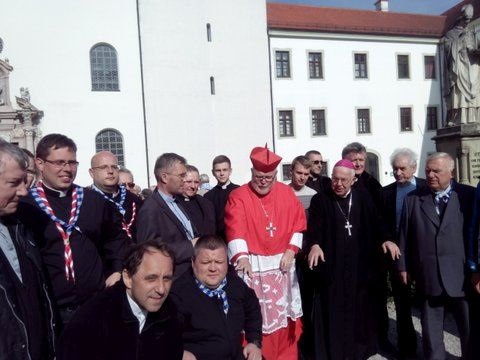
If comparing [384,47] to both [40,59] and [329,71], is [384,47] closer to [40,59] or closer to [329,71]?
[329,71]

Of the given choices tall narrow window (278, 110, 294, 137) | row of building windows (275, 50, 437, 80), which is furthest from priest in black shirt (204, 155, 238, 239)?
row of building windows (275, 50, 437, 80)

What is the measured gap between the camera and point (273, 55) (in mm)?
26203

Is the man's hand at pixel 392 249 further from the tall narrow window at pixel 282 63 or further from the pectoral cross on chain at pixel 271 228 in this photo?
the tall narrow window at pixel 282 63

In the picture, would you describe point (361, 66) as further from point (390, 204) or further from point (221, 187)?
point (390, 204)

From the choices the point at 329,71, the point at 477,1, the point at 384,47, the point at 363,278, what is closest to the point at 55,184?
the point at 363,278

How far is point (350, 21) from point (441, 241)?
28.2m

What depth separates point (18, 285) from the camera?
7.84ft

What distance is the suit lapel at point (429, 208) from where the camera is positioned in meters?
4.23

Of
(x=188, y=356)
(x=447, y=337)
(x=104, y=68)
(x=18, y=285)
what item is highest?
(x=104, y=68)

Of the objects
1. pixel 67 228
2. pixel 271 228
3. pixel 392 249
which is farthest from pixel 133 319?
pixel 392 249

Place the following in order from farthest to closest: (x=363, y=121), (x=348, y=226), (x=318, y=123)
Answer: (x=363, y=121), (x=318, y=123), (x=348, y=226)

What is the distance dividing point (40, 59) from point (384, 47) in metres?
20.7

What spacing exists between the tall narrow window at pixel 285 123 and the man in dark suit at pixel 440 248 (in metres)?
22.6

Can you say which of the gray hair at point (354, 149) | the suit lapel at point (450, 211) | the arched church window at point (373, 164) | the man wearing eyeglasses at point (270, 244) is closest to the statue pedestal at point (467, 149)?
the gray hair at point (354, 149)
